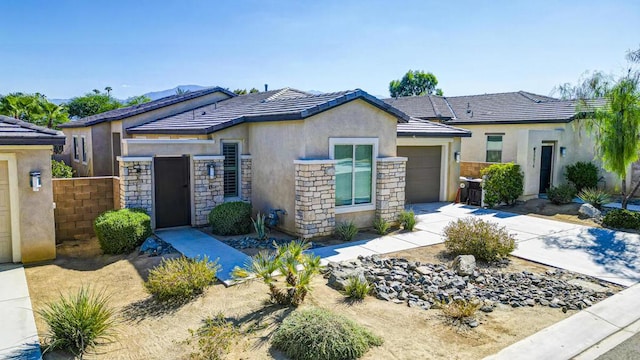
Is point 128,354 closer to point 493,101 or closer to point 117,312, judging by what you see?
point 117,312

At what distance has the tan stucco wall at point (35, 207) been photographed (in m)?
9.89

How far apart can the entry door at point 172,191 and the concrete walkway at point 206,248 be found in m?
0.40

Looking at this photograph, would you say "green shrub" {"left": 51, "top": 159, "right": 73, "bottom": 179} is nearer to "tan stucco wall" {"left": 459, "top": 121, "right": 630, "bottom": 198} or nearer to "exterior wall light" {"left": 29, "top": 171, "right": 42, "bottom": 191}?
"exterior wall light" {"left": 29, "top": 171, "right": 42, "bottom": 191}

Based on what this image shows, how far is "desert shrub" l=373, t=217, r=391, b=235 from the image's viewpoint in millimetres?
12805

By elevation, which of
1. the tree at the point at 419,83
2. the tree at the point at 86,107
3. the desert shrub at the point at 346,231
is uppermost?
the tree at the point at 419,83

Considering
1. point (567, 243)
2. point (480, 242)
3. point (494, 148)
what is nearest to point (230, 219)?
point (480, 242)

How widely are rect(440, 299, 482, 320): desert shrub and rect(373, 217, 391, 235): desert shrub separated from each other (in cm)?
532

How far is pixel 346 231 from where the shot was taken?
12.1m

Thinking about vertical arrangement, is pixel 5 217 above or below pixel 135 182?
below

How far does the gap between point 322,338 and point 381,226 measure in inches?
284

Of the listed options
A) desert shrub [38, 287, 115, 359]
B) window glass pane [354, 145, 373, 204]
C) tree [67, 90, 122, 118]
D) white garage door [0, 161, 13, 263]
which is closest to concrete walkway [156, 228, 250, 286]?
desert shrub [38, 287, 115, 359]

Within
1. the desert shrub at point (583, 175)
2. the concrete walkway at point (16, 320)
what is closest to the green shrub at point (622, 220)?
the desert shrub at point (583, 175)

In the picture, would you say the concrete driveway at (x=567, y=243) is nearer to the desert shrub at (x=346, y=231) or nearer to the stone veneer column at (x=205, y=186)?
the desert shrub at (x=346, y=231)

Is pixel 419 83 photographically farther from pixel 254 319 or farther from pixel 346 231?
pixel 254 319
